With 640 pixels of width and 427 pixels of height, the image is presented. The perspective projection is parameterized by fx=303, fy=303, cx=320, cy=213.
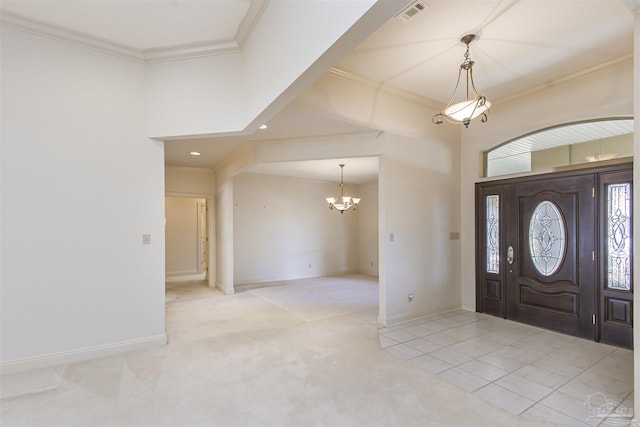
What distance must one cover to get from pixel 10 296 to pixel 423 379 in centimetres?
390

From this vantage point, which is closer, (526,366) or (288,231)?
(526,366)

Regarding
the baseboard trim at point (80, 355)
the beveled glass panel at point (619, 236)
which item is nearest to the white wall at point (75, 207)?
the baseboard trim at point (80, 355)

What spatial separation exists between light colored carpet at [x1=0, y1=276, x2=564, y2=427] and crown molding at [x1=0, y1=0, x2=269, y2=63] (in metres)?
3.20

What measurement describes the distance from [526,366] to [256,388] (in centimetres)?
265

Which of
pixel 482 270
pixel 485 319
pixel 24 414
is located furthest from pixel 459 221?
pixel 24 414

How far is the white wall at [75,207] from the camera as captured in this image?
2.86 m

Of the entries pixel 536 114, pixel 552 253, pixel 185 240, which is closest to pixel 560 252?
pixel 552 253

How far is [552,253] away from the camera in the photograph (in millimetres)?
4078

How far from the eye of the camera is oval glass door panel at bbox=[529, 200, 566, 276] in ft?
13.1

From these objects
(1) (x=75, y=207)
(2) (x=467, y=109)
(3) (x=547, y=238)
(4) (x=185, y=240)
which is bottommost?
(4) (x=185, y=240)

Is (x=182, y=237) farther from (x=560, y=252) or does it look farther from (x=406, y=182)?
(x=560, y=252)

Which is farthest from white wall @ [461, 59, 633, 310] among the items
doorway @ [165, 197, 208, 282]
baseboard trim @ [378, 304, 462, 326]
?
doorway @ [165, 197, 208, 282]

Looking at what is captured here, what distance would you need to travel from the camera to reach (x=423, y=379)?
2752 millimetres

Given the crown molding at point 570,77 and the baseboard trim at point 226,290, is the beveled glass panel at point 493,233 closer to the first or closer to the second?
the crown molding at point 570,77
